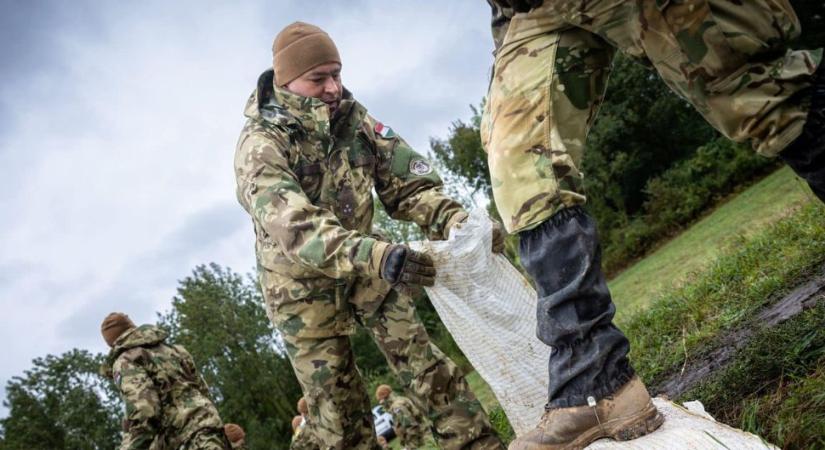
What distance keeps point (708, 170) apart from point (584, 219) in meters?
21.4

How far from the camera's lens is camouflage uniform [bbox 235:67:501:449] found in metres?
3.08

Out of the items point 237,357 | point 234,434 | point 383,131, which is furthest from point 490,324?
point 237,357

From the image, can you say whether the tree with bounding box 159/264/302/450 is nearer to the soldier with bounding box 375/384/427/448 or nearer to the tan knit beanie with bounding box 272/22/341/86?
the soldier with bounding box 375/384/427/448

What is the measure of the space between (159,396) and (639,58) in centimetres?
579

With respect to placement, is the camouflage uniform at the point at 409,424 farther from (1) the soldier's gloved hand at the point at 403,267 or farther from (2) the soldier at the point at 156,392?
(1) the soldier's gloved hand at the point at 403,267

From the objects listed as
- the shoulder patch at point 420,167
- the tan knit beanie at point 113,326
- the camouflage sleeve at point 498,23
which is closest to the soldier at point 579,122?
the camouflage sleeve at point 498,23

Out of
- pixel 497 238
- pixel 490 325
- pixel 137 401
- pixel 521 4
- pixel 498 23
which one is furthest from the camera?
pixel 137 401

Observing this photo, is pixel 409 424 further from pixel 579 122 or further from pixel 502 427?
pixel 579 122

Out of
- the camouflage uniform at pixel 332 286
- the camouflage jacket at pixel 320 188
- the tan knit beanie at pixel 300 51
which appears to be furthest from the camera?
the tan knit beanie at pixel 300 51

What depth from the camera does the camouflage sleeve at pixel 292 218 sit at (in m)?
2.64

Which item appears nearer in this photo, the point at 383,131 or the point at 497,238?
the point at 497,238

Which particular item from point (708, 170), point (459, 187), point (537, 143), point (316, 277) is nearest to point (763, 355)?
point (537, 143)

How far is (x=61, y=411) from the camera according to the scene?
26141mm

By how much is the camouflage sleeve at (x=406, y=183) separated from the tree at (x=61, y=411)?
2483 centimetres
